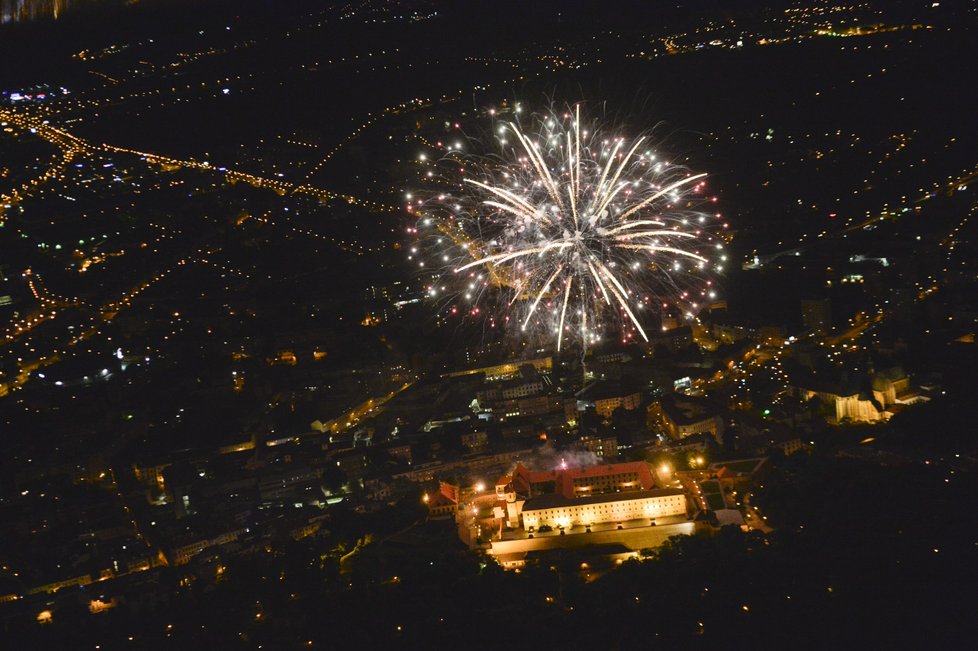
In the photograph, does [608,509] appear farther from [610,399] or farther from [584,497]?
[610,399]

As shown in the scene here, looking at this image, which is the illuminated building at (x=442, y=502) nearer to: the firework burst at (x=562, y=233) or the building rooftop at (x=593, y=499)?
the building rooftop at (x=593, y=499)

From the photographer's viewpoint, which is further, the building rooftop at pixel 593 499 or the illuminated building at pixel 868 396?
the illuminated building at pixel 868 396

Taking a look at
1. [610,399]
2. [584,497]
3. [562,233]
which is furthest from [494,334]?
[584,497]

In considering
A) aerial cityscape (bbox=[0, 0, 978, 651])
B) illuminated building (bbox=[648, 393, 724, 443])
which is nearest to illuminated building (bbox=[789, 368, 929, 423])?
aerial cityscape (bbox=[0, 0, 978, 651])

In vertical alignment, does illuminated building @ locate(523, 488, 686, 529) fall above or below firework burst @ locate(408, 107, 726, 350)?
below

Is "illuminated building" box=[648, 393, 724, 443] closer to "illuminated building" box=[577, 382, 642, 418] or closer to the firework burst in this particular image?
"illuminated building" box=[577, 382, 642, 418]

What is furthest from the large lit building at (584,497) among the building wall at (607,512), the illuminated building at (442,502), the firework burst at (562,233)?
the firework burst at (562,233)
